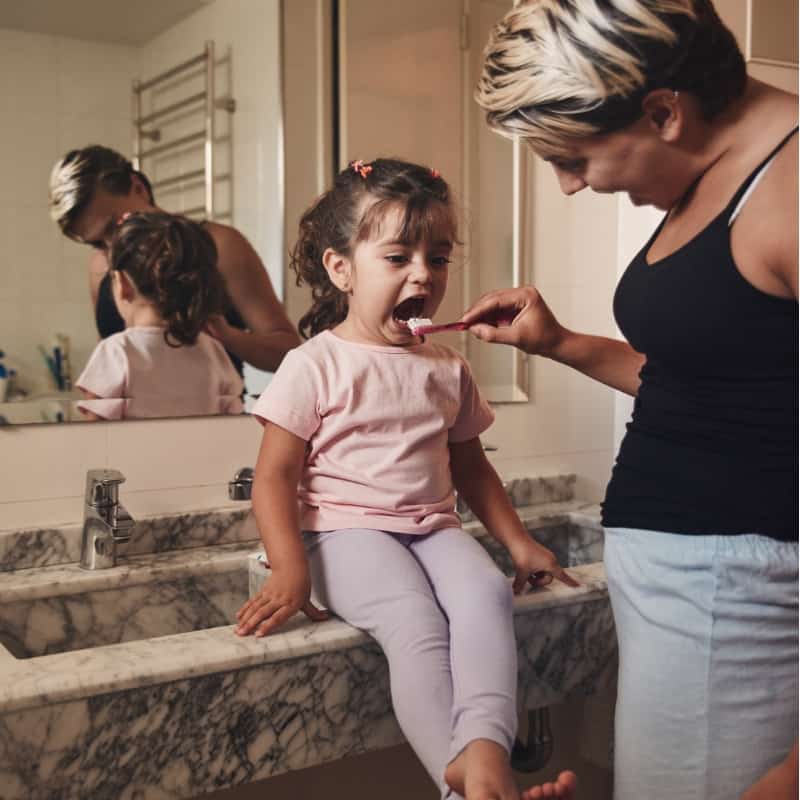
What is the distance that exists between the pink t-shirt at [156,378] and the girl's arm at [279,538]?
0.42 m

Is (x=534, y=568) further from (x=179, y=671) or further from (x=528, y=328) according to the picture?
(x=179, y=671)

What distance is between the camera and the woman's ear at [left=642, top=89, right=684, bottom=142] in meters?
0.93

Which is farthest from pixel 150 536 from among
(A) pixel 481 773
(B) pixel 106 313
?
(A) pixel 481 773

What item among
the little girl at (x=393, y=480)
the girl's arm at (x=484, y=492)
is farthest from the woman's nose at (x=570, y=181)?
the girl's arm at (x=484, y=492)

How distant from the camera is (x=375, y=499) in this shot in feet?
4.51

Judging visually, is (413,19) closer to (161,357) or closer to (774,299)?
(161,357)

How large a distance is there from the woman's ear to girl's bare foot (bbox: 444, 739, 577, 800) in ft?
2.16

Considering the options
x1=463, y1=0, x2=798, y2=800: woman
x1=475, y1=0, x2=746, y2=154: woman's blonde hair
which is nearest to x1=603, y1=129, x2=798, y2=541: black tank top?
x1=463, y1=0, x2=798, y2=800: woman

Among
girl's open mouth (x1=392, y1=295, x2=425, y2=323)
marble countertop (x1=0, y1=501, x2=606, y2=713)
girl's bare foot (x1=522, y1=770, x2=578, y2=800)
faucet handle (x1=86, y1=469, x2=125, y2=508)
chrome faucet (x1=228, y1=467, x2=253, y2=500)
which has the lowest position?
girl's bare foot (x1=522, y1=770, x2=578, y2=800)

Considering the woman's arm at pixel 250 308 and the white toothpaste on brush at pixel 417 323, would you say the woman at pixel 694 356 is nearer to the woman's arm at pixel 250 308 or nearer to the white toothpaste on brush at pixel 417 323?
the white toothpaste on brush at pixel 417 323

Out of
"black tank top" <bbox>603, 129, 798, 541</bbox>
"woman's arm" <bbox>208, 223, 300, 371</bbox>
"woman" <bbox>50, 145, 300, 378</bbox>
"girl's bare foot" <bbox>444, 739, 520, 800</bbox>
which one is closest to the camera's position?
"black tank top" <bbox>603, 129, 798, 541</bbox>

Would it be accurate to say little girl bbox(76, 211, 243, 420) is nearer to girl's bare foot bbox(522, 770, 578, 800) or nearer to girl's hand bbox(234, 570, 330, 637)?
girl's hand bbox(234, 570, 330, 637)

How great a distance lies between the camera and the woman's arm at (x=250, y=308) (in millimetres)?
1778

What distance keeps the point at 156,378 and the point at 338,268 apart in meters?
0.44
